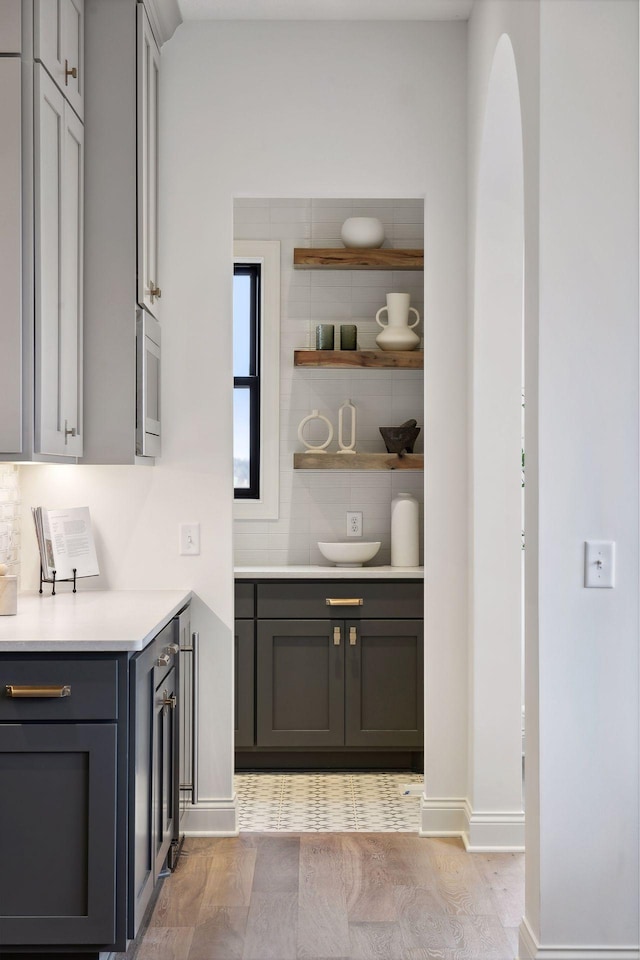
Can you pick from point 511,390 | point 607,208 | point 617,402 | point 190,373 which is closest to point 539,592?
point 617,402

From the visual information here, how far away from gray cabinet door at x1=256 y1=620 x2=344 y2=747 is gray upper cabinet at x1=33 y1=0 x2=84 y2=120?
223cm

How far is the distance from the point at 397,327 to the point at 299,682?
1665mm

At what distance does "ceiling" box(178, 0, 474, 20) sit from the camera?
3240 mm

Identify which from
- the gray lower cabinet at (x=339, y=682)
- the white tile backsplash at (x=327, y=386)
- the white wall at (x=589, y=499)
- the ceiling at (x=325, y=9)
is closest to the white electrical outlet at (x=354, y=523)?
the white tile backsplash at (x=327, y=386)

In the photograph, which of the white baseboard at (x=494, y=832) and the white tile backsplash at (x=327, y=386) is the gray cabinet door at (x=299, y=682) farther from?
the white baseboard at (x=494, y=832)

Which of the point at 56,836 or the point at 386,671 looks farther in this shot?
the point at 386,671

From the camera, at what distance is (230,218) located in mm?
3377

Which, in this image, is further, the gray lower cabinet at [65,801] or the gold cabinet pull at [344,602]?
the gold cabinet pull at [344,602]

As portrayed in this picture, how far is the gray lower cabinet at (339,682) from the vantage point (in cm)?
407

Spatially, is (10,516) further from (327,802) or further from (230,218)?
(327,802)

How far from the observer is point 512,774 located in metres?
3.27

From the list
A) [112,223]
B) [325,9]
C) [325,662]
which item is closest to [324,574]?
[325,662]

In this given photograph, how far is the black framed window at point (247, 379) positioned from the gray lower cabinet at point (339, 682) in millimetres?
834

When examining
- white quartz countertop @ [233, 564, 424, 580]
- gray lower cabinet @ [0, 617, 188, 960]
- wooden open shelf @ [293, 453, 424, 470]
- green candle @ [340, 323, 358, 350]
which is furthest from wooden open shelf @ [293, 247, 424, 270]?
gray lower cabinet @ [0, 617, 188, 960]
